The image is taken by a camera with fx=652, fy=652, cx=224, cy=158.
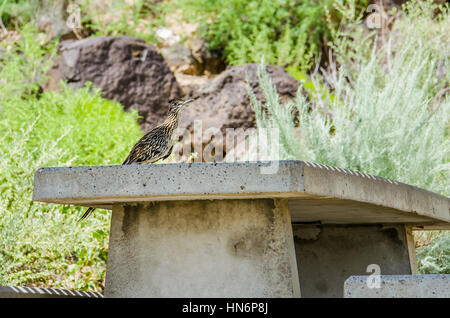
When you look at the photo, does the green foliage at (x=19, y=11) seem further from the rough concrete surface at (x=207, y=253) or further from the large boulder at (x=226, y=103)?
the rough concrete surface at (x=207, y=253)

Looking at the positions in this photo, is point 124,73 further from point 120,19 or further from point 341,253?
point 341,253

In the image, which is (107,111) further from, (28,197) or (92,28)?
(92,28)

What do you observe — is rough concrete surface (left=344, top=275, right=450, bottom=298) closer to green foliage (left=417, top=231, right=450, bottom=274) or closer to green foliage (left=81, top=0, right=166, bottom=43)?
green foliage (left=417, top=231, right=450, bottom=274)

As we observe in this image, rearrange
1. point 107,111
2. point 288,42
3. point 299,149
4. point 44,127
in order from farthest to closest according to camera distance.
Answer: point 288,42 → point 107,111 → point 44,127 → point 299,149

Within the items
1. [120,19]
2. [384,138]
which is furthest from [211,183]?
[120,19]

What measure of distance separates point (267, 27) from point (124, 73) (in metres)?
2.55

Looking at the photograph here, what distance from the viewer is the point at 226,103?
8.23 m

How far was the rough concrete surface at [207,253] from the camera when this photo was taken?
288cm

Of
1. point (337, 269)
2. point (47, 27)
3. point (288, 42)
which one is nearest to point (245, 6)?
point (288, 42)

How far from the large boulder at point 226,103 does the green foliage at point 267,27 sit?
1.32 metres

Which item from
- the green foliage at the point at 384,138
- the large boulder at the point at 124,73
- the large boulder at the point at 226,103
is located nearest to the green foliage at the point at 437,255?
the green foliage at the point at 384,138

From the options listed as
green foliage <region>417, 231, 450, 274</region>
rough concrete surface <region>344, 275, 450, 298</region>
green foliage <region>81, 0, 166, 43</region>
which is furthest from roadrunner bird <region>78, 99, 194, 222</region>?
green foliage <region>81, 0, 166, 43</region>

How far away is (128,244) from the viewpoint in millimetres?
3051

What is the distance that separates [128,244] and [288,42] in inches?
287
